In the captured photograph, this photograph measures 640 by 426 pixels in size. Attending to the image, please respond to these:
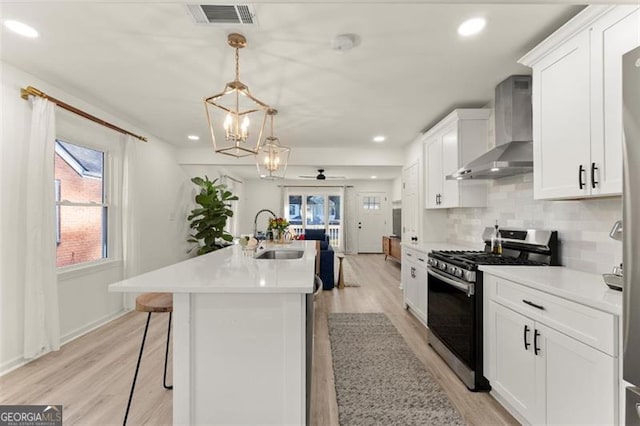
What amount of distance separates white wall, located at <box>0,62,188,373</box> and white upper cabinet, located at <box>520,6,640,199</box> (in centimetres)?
399

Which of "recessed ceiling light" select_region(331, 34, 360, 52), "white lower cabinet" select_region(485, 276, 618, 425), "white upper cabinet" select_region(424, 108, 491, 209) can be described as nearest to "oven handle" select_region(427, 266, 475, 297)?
"white lower cabinet" select_region(485, 276, 618, 425)

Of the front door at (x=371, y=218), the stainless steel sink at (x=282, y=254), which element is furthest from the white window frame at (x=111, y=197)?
the front door at (x=371, y=218)

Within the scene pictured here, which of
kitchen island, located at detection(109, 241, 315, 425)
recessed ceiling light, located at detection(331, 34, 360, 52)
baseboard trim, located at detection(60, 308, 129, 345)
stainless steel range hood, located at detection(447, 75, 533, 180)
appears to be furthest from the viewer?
baseboard trim, located at detection(60, 308, 129, 345)

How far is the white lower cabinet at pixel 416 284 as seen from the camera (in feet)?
11.0

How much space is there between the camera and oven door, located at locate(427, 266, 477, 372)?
2191 millimetres

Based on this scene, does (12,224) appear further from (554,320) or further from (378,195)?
(378,195)

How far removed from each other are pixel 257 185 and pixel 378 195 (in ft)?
12.9

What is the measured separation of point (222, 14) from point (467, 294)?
2.44m

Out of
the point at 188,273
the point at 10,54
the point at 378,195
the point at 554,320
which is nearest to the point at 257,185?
the point at 378,195

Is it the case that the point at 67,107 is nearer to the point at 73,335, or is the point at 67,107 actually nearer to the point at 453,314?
the point at 73,335

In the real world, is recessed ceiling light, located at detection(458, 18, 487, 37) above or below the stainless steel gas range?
above

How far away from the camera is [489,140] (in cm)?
320

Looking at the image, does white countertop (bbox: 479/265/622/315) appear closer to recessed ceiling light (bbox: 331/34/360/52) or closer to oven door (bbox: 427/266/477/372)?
oven door (bbox: 427/266/477/372)

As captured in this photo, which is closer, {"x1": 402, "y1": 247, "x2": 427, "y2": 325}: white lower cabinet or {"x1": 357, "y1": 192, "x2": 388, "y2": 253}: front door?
{"x1": 402, "y1": 247, "x2": 427, "y2": 325}: white lower cabinet
